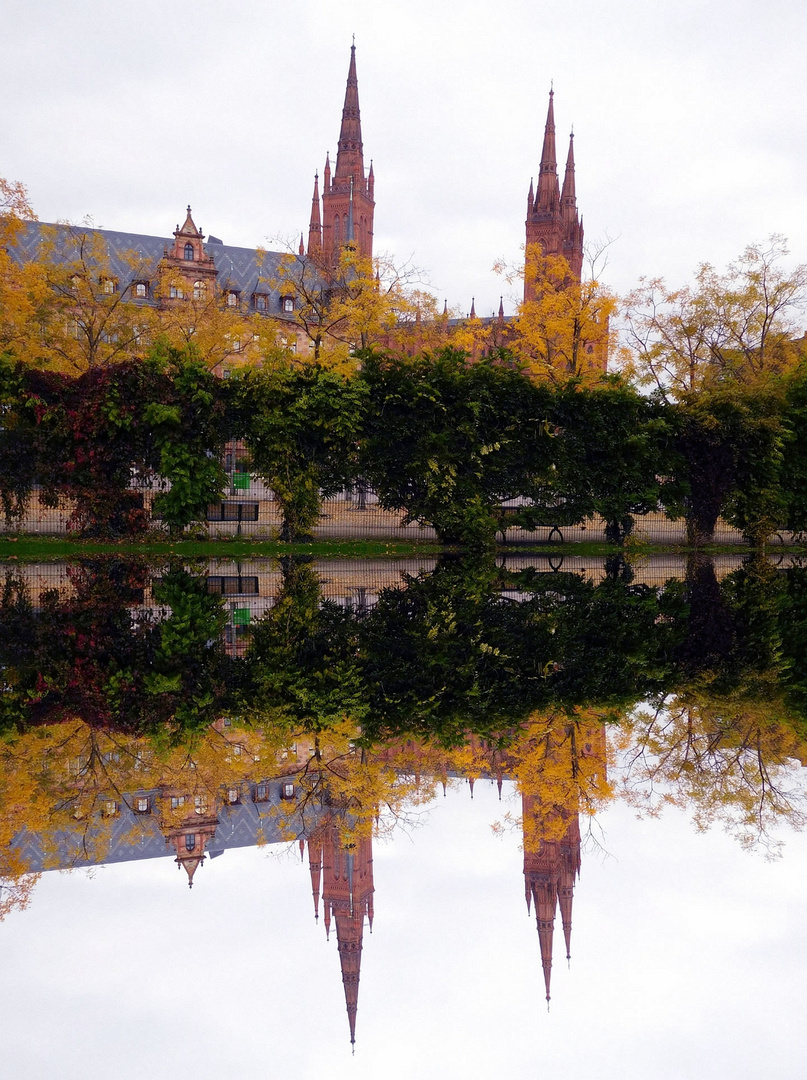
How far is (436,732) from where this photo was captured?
6293mm

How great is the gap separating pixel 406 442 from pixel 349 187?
7846cm

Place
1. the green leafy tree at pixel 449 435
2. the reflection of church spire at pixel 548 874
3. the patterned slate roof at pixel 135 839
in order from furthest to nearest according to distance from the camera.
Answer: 1. the green leafy tree at pixel 449 435
2. the patterned slate roof at pixel 135 839
3. the reflection of church spire at pixel 548 874

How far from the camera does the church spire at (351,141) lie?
323 feet

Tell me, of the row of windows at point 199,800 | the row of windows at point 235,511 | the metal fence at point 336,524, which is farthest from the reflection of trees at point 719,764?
the row of windows at point 235,511

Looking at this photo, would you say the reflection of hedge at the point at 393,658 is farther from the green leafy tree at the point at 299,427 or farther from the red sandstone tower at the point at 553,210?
the red sandstone tower at the point at 553,210

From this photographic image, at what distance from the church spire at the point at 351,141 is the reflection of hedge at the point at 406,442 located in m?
77.5

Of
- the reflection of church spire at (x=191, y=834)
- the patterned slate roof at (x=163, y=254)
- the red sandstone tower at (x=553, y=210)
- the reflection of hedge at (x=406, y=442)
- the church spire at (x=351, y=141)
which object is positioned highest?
the church spire at (x=351, y=141)

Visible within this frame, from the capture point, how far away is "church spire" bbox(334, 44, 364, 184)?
9831cm

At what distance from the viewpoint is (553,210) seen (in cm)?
9700

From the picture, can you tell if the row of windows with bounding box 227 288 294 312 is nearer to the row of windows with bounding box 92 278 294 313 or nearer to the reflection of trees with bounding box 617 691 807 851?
the row of windows with bounding box 92 278 294 313

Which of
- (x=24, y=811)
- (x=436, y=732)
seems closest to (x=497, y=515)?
(x=436, y=732)

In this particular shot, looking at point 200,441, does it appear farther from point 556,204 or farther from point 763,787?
point 556,204

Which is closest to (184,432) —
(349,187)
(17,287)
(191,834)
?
(17,287)

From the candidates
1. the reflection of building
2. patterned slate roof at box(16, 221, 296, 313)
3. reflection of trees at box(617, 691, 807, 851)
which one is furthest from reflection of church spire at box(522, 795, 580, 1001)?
patterned slate roof at box(16, 221, 296, 313)
